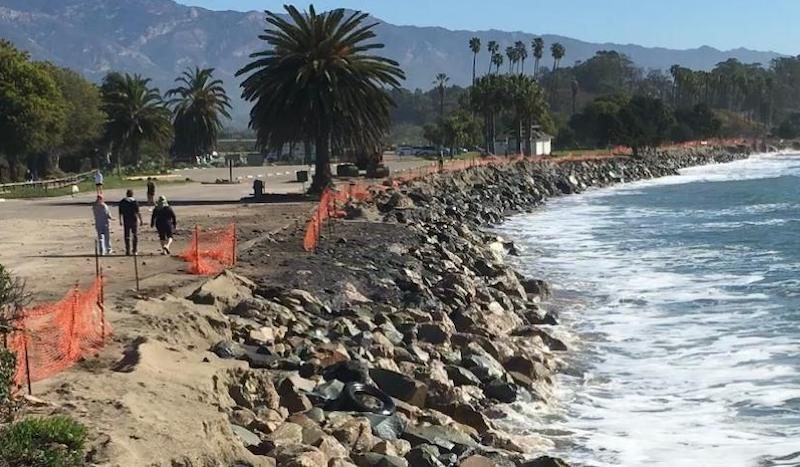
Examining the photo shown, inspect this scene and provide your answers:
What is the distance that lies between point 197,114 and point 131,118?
602 inches

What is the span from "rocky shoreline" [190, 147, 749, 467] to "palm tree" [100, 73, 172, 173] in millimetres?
47790

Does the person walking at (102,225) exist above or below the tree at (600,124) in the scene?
below

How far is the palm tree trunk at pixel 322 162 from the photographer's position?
38219 millimetres

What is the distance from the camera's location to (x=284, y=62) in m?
38.4

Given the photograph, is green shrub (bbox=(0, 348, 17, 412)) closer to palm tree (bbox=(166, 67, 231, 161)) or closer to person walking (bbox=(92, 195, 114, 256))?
person walking (bbox=(92, 195, 114, 256))

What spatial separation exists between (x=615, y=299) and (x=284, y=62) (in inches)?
748

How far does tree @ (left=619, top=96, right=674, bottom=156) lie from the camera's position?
110312mm

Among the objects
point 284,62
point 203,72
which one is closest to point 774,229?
point 284,62

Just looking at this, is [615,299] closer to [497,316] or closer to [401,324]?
[497,316]

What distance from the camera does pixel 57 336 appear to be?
11.3m

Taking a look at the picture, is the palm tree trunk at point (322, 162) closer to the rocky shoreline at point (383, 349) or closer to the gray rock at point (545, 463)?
the rocky shoreline at point (383, 349)

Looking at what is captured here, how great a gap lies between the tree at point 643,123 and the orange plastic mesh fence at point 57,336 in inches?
3900

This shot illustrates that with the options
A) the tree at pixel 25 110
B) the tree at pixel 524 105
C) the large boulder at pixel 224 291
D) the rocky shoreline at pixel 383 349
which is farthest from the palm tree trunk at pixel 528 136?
the large boulder at pixel 224 291

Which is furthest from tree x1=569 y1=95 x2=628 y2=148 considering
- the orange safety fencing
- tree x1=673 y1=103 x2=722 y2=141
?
the orange safety fencing
